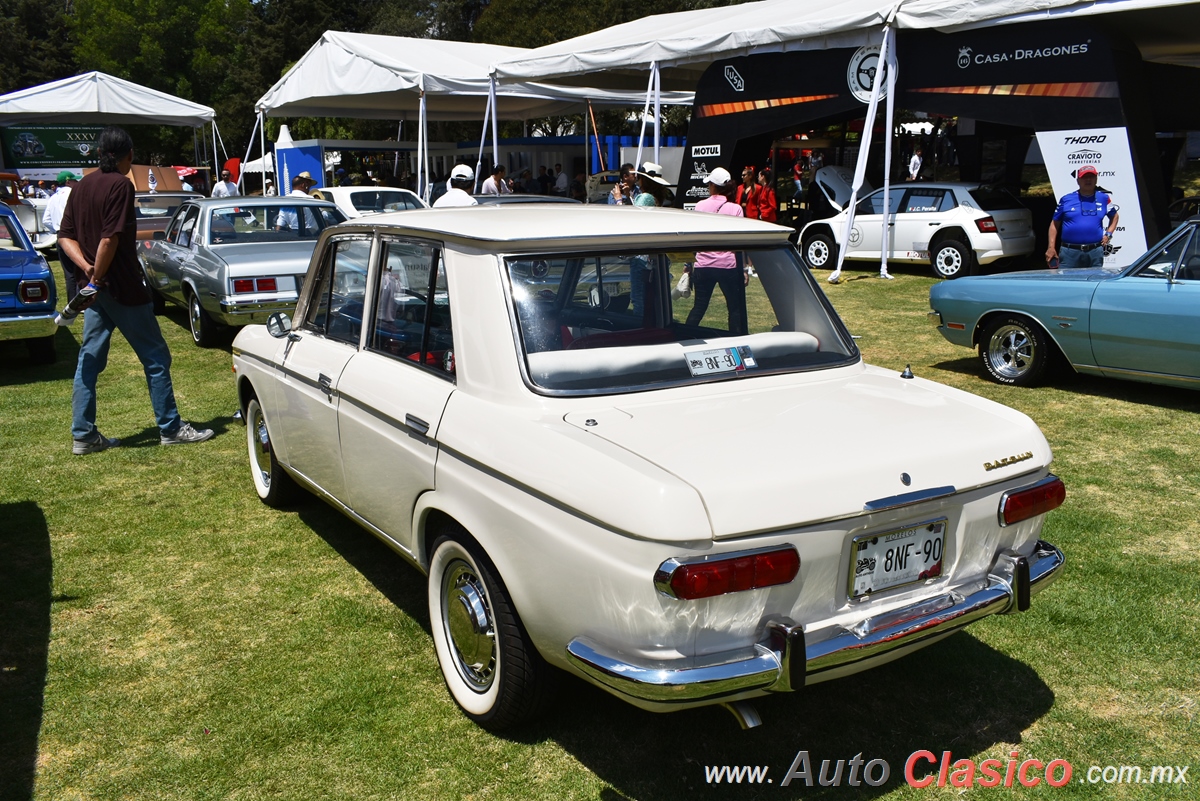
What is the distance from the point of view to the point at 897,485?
2656 millimetres

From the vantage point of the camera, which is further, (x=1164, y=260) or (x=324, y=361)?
(x=1164, y=260)

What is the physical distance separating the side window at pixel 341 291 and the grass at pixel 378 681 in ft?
3.90

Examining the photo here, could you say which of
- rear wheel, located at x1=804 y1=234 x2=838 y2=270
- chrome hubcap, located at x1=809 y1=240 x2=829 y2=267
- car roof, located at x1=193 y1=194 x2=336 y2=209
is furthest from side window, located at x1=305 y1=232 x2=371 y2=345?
chrome hubcap, located at x1=809 y1=240 x2=829 y2=267

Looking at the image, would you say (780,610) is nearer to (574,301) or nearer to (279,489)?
(574,301)

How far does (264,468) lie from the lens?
5367 millimetres

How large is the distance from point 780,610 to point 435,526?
1353 millimetres

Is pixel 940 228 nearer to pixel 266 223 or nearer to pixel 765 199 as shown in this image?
pixel 765 199

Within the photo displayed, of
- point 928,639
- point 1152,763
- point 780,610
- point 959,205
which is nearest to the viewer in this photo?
point 780,610

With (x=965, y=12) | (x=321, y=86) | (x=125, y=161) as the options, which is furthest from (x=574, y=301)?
(x=321, y=86)

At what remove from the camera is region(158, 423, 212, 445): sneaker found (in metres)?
6.52

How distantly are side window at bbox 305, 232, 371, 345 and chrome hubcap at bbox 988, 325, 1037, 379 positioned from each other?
586 cm

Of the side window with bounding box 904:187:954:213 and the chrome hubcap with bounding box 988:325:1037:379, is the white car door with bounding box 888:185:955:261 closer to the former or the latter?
the side window with bounding box 904:187:954:213

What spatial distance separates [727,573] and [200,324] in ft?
29.1

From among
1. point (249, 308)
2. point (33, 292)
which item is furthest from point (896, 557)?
point (33, 292)
